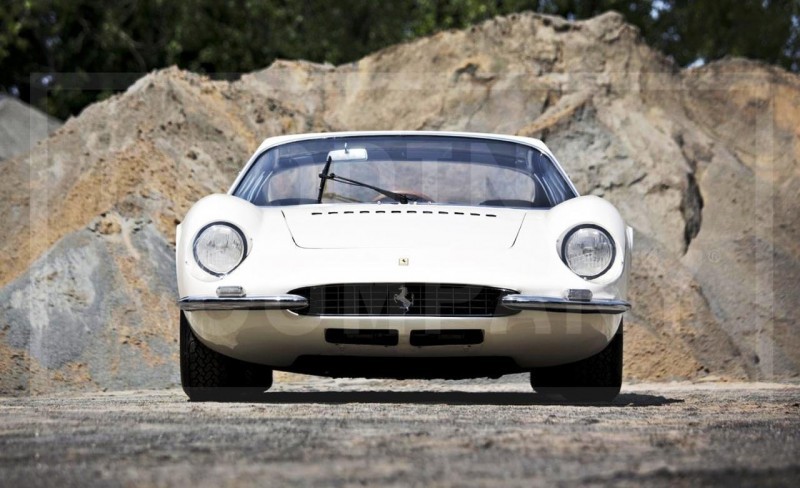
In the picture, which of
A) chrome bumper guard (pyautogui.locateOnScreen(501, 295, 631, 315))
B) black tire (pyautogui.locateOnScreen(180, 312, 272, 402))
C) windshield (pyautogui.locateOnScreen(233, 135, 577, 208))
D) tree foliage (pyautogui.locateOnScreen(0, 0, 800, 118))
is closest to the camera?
chrome bumper guard (pyautogui.locateOnScreen(501, 295, 631, 315))

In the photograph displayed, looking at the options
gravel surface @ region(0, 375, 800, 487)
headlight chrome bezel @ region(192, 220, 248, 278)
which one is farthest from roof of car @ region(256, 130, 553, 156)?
gravel surface @ region(0, 375, 800, 487)

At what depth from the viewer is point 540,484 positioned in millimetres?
3285

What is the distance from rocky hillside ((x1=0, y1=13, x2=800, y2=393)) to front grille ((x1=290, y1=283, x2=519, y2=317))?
363 cm

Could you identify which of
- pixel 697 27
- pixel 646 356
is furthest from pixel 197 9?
pixel 646 356

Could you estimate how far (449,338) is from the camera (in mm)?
6012

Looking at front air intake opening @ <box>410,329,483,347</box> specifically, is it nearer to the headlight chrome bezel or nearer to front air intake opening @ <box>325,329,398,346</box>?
Result: front air intake opening @ <box>325,329,398,346</box>

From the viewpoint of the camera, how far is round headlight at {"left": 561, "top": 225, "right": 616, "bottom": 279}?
20.1ft

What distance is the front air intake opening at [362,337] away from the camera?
19.5 ft

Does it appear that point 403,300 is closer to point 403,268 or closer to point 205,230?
point 403,268

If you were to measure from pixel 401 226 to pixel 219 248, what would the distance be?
831 millimetres

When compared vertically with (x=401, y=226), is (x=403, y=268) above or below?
below

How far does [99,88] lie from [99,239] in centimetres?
2215

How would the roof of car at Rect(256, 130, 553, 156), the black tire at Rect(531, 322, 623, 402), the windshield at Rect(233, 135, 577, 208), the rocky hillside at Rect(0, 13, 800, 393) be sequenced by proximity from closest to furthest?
the black tire at Rect(531, 322, 623, 402), the windshield at Rect(233, 135, 577, 208), the roof of car at Rect(256, 130, 553, 156), the rocky hillside at Rect(0, 13, 800, 393)

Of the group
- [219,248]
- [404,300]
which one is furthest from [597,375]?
[219,248]
